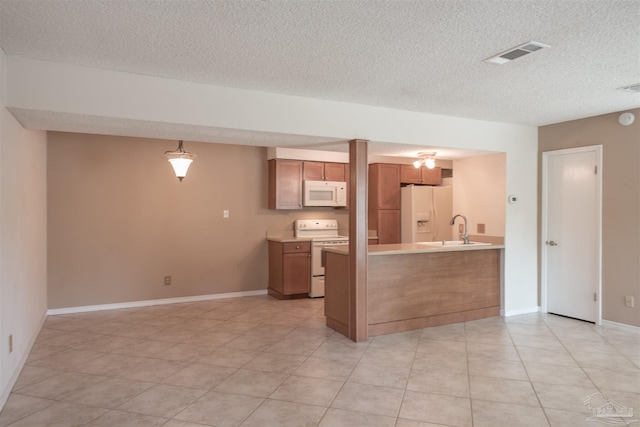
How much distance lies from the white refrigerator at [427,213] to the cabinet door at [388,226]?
0.70 ft

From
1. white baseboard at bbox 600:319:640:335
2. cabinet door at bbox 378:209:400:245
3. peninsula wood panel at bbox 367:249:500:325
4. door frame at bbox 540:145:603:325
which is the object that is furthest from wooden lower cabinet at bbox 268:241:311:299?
white baseboard at bbox 600:319:640:335

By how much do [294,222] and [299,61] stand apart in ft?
12.8

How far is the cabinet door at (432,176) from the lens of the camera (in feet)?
23.0

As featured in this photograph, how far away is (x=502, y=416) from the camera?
2.59 m

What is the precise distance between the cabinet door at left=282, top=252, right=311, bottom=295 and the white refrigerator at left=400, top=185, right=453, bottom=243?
175cm

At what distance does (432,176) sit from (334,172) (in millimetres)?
1786

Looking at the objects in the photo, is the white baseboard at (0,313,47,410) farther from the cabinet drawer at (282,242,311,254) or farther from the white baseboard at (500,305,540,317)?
the white baseboard at (500,305,540,317)

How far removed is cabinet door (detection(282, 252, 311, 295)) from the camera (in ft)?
19.4

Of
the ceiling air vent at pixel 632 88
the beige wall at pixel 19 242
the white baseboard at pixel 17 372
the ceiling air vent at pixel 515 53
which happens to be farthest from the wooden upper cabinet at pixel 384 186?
the white baseboard at pixel 17 372

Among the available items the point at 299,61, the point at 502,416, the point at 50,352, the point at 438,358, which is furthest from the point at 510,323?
the point at 50,352

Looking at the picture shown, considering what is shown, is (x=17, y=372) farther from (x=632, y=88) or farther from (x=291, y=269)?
(x=632, y=88)

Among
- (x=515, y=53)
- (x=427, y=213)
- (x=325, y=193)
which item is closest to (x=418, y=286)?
(x=427, y=213)

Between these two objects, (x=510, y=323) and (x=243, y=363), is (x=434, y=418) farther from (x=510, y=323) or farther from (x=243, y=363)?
(x=510, y=323)

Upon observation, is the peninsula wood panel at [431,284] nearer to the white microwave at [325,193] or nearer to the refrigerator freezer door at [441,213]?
the refrigerator freezer door at [441,213]
